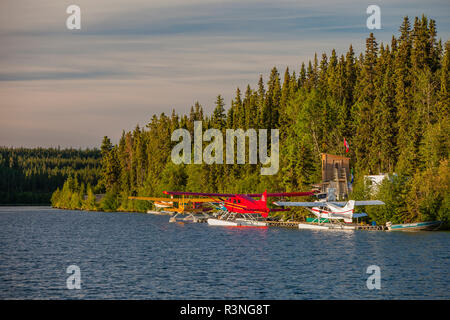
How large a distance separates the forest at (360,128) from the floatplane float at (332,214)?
8.20 feet

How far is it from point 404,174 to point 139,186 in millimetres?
98833

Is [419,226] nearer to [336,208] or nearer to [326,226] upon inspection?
[336,208]

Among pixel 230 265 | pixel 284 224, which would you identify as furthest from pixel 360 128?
pixel 230 265

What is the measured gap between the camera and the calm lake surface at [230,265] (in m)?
35.7

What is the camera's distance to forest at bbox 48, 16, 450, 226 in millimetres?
77750

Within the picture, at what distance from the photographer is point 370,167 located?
97.1 metres

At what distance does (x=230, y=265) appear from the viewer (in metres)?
47.2

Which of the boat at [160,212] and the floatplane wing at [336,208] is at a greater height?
the floatplane wing at [336,208]
